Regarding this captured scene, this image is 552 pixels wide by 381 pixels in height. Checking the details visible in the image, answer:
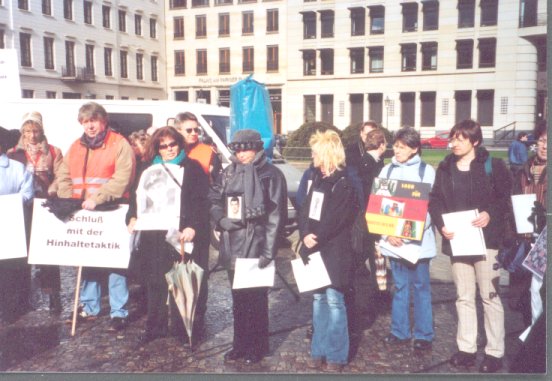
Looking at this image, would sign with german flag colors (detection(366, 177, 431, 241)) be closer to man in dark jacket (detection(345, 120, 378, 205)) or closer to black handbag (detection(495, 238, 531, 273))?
man in dark jacket (detection(345, 120, 378, 205))

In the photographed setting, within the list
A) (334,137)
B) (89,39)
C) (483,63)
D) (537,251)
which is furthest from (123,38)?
(537,251)

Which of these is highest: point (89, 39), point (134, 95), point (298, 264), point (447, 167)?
point (89, 39)

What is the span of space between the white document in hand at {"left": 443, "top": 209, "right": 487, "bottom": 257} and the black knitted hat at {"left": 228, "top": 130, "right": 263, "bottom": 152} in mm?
1542

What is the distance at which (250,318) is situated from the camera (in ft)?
14.0

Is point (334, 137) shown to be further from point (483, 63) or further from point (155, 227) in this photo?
point (483, 63)

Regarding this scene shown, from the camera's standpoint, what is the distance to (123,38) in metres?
6.09

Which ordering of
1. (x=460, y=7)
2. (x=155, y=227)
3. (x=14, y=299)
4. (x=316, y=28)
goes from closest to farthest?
(x=155, y=227)
(x=460, y=7)
(x=14, y=299)
(x=316, y=28)

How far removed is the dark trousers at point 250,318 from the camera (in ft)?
13.9

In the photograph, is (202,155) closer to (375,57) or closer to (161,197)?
(161,197)

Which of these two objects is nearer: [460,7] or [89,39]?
[460,7]

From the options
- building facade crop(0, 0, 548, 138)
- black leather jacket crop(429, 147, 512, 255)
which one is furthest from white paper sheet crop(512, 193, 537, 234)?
building facade crop(0, 0, 548, 138)


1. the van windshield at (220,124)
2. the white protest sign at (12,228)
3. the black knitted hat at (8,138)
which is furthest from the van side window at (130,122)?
the white protest sign at (12,228)

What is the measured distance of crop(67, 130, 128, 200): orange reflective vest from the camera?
15.9 feet

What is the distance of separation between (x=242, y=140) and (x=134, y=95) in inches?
136
